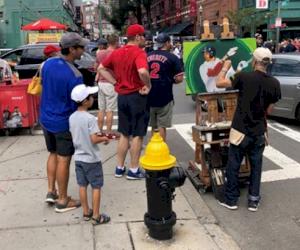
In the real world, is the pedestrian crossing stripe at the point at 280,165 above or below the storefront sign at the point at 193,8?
below

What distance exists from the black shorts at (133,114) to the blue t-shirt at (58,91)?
1.12m

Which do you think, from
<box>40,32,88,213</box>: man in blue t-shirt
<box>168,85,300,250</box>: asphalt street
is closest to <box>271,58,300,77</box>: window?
<box>168,85,300,250</box>: asphalt street

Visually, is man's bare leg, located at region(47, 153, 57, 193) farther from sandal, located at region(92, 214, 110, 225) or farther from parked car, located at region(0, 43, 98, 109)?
parked car, located at region(0, 43, 98, 109)

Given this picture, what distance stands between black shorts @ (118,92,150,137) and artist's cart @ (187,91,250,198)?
63cm

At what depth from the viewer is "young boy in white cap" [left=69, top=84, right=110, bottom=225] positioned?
14.2 ft

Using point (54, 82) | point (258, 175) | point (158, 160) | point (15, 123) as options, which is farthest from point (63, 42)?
point (15, 123)

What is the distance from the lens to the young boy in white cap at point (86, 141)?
14.2 ft

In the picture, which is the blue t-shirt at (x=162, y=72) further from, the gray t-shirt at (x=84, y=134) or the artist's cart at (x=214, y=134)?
the gray t-shirt at (x=84, y=134)

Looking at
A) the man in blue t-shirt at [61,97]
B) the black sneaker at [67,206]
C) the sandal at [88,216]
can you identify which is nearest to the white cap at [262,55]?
the man in blue t-shirt at [61,97]

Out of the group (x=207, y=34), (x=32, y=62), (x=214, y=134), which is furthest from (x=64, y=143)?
(x=32, y=62)

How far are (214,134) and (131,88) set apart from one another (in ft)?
3.66

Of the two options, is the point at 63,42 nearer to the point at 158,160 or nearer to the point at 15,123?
the point at 158,160

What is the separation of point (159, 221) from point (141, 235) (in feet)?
0.88

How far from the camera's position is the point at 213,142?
543 cm
